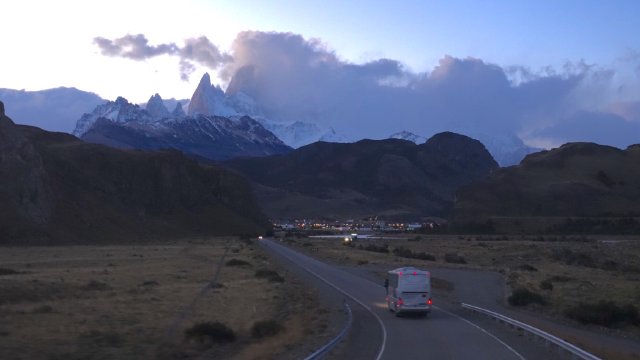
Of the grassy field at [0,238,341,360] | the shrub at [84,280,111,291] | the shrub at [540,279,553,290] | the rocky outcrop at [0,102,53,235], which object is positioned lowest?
the grassy field at [0,238,341,360]

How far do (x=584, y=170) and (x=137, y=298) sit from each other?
152 metres

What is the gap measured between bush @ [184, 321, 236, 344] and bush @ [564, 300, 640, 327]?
13588mm

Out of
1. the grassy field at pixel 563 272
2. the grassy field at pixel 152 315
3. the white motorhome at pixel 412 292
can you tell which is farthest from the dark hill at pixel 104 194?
the white motorhome at pixel 412 292

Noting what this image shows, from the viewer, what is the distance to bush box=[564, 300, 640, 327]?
29.3 meters

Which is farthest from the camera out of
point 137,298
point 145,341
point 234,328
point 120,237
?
point 120,237

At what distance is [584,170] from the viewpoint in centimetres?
17288

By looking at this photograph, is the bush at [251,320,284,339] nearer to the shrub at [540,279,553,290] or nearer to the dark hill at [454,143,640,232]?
the shrub at [540,279,553,290]

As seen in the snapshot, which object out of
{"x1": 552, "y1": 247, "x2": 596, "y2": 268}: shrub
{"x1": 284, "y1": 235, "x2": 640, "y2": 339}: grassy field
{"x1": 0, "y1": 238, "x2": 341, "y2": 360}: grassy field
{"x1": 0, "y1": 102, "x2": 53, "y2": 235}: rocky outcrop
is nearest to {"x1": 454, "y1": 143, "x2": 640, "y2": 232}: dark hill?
{"x1": 284, "y1": 235, "x2": 640, "y2": 339}: grassy field

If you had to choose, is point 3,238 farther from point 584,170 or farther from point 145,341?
point 584,170

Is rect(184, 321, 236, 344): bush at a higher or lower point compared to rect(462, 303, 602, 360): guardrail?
lower

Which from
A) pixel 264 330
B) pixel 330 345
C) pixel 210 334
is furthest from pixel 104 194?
pixel 330 345

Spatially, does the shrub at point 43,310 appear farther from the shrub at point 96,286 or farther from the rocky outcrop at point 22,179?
the rocky outcrop at point 22,179

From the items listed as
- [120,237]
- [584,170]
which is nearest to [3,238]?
[120,237]

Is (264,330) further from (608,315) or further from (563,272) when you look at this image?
(563,272)
